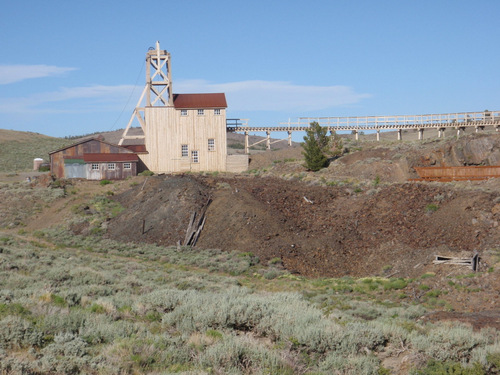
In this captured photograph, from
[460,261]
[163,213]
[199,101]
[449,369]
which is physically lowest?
[460,261]

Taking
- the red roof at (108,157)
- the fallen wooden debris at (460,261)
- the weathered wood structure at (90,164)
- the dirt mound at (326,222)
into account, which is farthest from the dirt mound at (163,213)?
the fallen wooden debris at (460,261)

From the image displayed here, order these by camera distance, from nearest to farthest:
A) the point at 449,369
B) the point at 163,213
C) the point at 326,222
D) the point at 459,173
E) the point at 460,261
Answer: the point at 449,369 → the point at 460,261 → the point at 326,222 → the point at 163,213 → the point at 459,173

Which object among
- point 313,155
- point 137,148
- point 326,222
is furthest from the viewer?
point 137,148

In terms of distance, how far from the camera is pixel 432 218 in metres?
27.4

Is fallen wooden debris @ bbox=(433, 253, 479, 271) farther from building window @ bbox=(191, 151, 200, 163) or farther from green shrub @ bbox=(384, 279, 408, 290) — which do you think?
building window @ bbox=(191, 151, 200, 163)

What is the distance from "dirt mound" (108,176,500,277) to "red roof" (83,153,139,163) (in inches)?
417

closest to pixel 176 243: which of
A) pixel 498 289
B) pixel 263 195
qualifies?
pixel 263 195

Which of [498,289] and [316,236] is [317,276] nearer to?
[316,236]

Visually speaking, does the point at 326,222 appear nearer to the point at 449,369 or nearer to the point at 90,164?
the point at 449,369

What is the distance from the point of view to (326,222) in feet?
99.1

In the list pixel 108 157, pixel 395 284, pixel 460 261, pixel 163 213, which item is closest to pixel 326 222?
pixel 460 261

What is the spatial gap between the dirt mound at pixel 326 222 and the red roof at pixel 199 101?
A: 46.9ft

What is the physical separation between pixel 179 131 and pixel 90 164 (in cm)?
837

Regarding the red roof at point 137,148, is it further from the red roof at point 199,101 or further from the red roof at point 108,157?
the red roof at point 199,101
